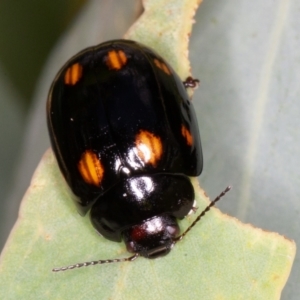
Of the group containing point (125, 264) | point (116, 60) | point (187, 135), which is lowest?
point (125, 264)

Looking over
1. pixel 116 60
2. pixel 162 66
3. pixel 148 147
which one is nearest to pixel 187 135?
pixel 148 147

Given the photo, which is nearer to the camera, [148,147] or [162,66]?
[148,147]

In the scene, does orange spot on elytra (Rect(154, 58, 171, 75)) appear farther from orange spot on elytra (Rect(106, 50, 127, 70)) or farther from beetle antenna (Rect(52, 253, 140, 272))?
beetle antenna (Rect(52, 253, 140, 272))

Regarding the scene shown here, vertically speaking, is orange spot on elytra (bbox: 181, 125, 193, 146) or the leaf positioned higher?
orange spot on elytra (bbox: 181, 125, 193, 146)

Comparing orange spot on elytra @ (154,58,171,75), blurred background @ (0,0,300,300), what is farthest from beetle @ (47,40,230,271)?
blurred background @ (0,0,300,300)

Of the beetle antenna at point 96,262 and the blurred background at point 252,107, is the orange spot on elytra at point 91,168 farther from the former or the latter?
the blurred background at point 252,107

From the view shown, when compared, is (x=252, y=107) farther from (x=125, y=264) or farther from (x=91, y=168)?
(x=125, y=264)

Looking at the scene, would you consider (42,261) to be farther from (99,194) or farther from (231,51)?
(231,51)

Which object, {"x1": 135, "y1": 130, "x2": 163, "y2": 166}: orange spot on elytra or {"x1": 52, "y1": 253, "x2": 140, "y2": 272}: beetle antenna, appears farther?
{"x1": 52, "y1": 253, "x2": 140, "y2": 272}: beetle antenna
